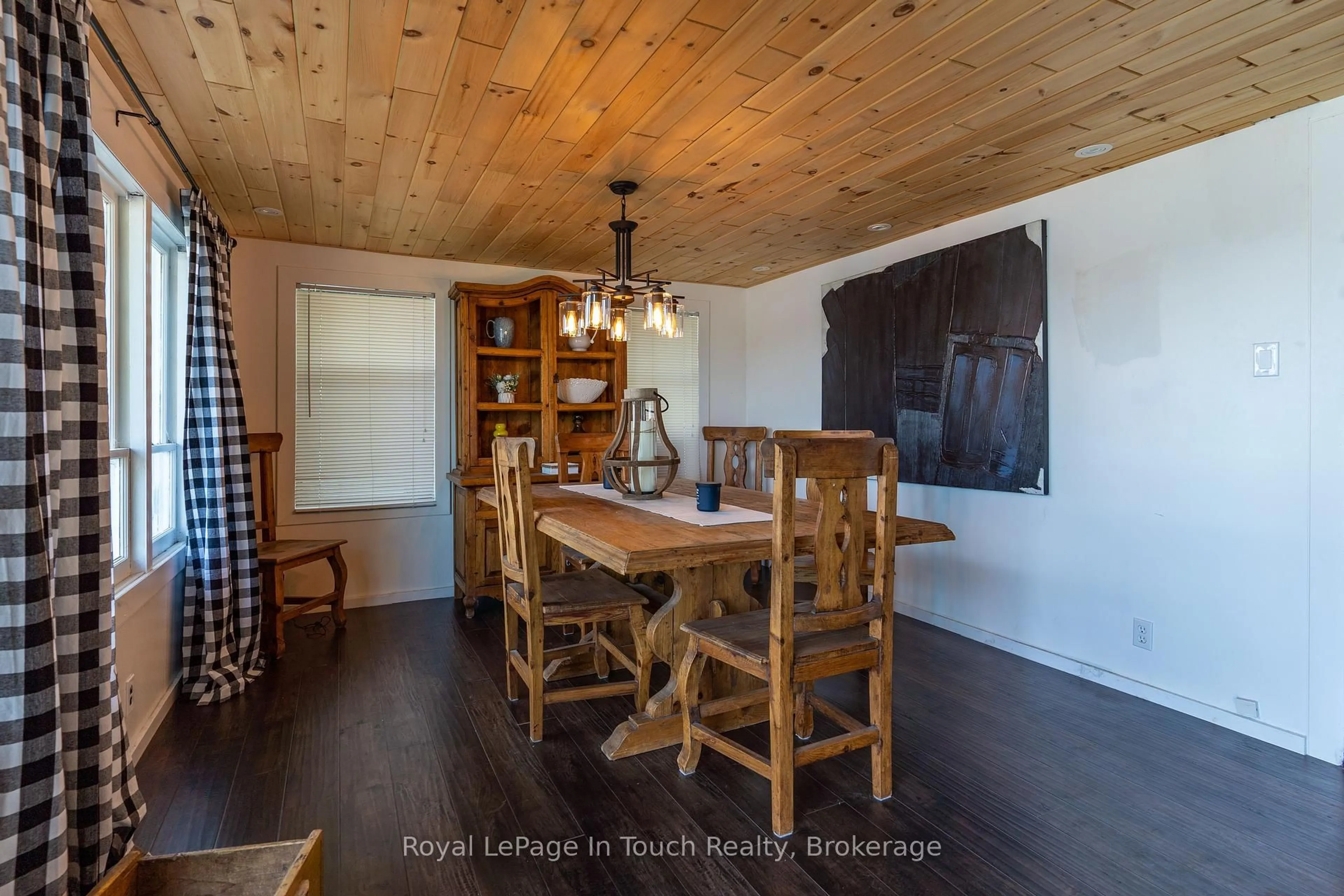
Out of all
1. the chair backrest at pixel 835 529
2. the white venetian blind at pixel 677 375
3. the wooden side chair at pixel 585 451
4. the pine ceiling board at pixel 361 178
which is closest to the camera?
the chair backrest at pixel 835 529

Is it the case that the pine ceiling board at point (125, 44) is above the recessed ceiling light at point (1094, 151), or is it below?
below

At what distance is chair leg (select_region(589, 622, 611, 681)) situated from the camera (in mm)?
3000

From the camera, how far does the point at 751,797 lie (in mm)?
2082

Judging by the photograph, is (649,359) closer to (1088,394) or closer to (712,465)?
(712,465)

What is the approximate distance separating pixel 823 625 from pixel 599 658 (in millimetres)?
1413

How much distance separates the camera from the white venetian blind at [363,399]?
417 cm

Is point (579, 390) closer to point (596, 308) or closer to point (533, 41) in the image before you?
point (596, 308)

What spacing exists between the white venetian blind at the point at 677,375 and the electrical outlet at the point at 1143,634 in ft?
10.0

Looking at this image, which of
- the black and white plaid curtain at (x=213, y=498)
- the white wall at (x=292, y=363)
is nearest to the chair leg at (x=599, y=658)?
the black and white plaid curtain at (x=213, y=498)

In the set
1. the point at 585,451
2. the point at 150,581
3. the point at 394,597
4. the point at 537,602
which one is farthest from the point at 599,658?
the point at 394,597

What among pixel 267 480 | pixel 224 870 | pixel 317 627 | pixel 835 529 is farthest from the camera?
pixel 317 627

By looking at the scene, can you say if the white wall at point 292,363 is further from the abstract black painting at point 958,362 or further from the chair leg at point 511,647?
the abstract black painting at point 958,362

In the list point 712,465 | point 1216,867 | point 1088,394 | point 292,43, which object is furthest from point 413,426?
point 1216,867

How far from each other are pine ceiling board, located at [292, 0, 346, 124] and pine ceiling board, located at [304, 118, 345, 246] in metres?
0.10
